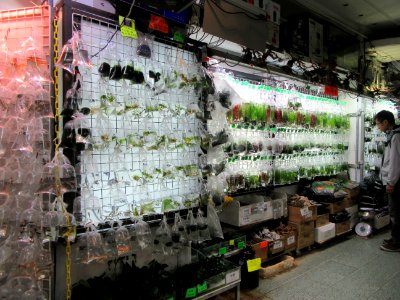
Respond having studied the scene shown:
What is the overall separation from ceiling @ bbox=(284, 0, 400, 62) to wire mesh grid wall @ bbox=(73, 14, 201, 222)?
233 cm

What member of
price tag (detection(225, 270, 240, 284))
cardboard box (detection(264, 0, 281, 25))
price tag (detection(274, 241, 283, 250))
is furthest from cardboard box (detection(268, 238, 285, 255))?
cardboard box (detection(264, 0, 281, 25))

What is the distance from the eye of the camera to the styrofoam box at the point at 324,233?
155 inches

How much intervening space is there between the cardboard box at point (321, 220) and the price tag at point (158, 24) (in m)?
3.18

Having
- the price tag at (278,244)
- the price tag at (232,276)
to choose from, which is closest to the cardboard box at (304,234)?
the price tag at (278,244)

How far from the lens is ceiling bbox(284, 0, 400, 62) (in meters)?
3.87

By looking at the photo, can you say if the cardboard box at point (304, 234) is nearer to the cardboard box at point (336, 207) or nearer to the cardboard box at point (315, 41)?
the cardboard box at point (336, 207)

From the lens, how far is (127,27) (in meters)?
2.04

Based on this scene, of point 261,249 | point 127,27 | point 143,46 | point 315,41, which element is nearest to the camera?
point 127,27

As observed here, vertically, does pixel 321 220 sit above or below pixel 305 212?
below

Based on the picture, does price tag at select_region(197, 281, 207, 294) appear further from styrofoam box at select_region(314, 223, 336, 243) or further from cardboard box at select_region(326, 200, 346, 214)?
cardboard box at select_region(326, 200, 346, 214)

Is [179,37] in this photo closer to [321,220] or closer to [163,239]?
[163,239]

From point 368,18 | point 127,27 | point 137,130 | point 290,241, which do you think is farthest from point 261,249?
point 368,18

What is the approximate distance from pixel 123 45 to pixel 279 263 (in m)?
2.83

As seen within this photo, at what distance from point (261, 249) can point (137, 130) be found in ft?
6.44
